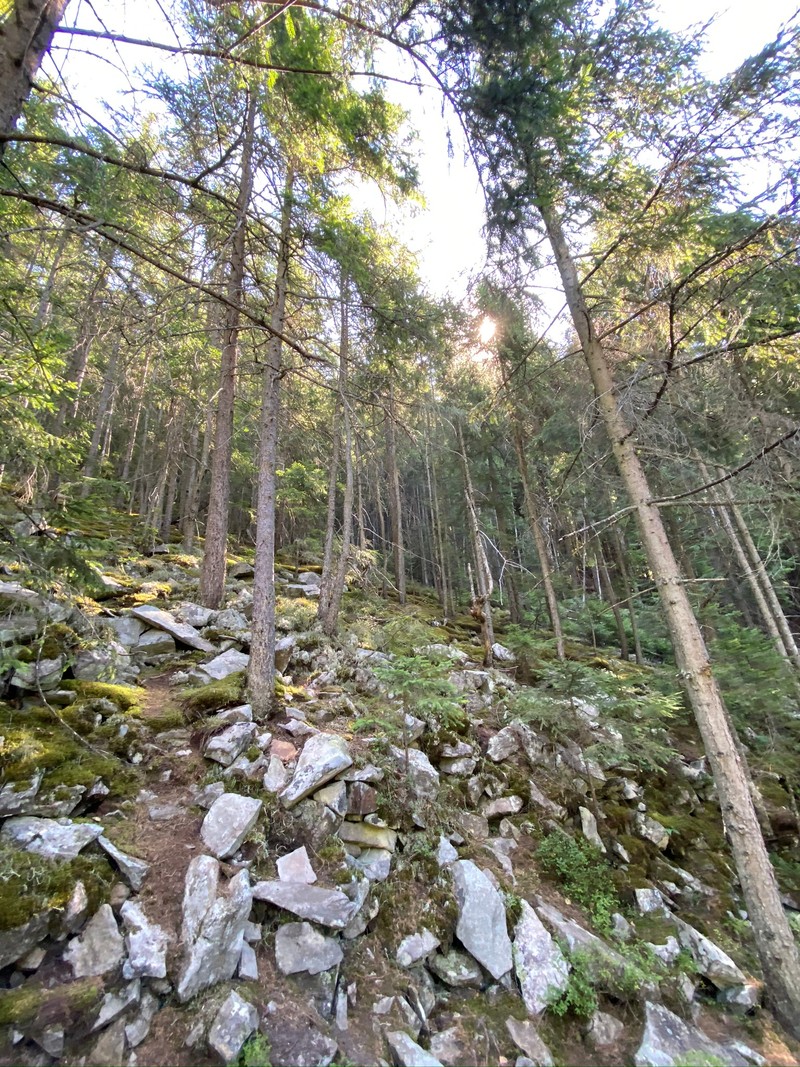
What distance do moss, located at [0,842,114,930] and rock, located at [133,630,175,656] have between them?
365 cm

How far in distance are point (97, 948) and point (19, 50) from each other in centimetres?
540

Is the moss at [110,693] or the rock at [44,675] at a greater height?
the rock at [44,675]

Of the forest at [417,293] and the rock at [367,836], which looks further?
the rock at [367,836]

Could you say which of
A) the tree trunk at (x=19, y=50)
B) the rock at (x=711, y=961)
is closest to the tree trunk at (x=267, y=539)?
the tree trunk at (x=19, y=50)

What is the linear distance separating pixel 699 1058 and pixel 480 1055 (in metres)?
1.67

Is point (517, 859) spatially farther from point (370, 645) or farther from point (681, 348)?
point (681, 348)

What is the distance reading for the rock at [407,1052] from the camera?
2.82m

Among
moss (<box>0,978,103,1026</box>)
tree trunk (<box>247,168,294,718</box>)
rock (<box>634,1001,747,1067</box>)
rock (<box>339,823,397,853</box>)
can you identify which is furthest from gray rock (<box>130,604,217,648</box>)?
rock (<box>634,1001,747,1067</box>)

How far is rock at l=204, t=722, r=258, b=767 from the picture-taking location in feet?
14.7

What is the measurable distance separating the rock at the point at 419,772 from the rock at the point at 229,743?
1752 mm

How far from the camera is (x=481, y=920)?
3848 millimetres

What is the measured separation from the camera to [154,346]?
410 centimetres

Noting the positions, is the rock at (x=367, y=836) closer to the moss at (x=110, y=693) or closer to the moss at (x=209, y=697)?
the moss at (x=209, y=697)

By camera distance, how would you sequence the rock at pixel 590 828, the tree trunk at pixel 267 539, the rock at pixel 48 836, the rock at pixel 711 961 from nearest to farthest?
the rock at pixel 48 836
the rock at pixel 711 961
the rock at pixel 590 828
the tree trunk at pixel 267 539
